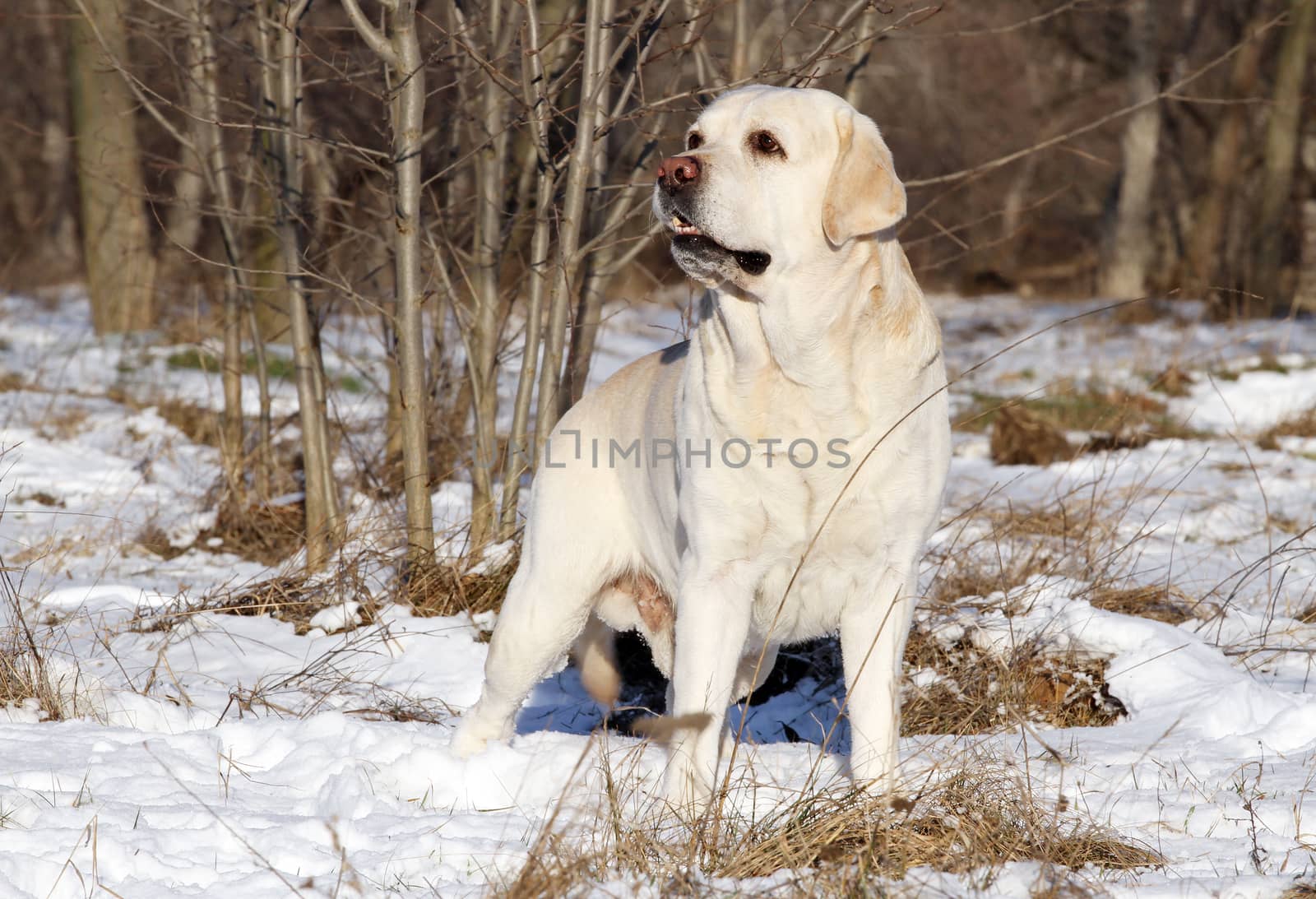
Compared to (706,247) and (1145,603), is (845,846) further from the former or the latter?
(1145,603)

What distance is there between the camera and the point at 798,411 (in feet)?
9.49

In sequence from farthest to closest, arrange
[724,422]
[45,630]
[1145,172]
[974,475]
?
[1145,172]
[974,475]
[45,630]
[724,422]

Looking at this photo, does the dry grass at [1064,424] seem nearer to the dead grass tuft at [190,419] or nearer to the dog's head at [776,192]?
the dog's head at [776,192]

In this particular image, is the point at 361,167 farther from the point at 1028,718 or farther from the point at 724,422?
the point at 1028,718

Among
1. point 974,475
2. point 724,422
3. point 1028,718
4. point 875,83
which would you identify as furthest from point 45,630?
point 875,83

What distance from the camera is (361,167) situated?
523 centimetres

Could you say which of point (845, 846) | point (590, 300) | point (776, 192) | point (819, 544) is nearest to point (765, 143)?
point (776, 192)

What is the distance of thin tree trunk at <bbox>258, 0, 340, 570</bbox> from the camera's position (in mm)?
4566

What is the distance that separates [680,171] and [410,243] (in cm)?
164

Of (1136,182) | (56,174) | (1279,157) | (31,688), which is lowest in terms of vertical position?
(31,688)

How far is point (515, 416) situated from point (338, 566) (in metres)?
0.84

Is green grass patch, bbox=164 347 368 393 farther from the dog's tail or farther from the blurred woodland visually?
the dog's tail

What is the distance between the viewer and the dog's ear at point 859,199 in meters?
2.82

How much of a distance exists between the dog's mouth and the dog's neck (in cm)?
7
